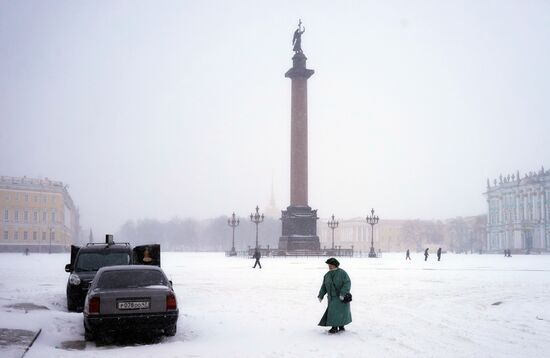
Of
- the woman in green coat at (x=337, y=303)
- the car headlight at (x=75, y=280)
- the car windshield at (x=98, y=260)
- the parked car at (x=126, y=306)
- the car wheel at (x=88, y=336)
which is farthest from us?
the car windshield at (x=98, y=260)

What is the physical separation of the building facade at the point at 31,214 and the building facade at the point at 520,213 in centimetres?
8737

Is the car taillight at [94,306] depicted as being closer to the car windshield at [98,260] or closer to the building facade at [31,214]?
the car windshield at [98,260]

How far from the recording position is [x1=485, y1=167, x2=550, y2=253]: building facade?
4579 inches

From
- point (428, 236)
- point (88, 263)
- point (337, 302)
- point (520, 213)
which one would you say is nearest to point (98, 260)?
point (88, 263)

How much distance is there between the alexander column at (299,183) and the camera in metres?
59.8

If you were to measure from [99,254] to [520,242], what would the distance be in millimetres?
117703

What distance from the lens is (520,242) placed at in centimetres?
12131

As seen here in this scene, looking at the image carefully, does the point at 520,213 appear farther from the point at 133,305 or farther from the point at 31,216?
the point at 133,305

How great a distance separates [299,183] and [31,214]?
242 feet

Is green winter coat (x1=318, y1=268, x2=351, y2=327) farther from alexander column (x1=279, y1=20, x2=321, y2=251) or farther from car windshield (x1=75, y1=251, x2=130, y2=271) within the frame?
alexander column (x1=279, y1=20, x2=321, y2=251)

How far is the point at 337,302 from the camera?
12.2 meters

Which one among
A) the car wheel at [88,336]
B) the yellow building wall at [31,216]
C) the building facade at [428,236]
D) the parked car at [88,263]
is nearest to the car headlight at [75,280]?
the parked car at [88,263]

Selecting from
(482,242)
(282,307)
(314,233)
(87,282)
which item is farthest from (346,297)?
(482,242)

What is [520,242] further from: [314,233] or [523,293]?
[523,293]
